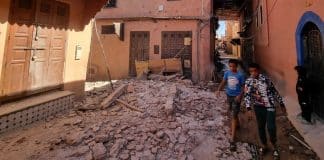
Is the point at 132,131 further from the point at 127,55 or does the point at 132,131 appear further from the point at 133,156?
the point at 127,55

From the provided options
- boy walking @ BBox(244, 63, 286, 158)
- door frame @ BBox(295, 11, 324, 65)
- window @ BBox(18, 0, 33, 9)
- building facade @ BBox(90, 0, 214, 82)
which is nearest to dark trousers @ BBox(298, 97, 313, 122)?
door frame @ BBox(295, 11, 324, 65)

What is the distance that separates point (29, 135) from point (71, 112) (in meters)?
1.61

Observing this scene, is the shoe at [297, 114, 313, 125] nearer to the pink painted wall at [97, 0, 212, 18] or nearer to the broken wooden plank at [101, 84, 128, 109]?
the broken wooden plank at [101, 84, 128, 109]

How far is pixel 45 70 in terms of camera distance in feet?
19.7

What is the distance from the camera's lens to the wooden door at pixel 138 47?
14.0 meters

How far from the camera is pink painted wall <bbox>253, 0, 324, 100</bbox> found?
6318 mm

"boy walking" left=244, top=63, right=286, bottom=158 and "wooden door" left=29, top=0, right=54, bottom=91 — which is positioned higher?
"wooden door" left=29, top=0, right=54, bottom=91

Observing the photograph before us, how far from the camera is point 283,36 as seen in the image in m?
7.90

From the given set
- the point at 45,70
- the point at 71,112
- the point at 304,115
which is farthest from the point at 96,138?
the point at 304,115

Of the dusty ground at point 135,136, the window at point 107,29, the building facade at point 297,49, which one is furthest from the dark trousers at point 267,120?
the window at point 107,29

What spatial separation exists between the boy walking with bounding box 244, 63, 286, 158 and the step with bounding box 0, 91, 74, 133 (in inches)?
187

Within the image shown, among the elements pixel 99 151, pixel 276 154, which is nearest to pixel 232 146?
pixel 276 154

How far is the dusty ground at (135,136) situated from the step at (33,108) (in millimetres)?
173

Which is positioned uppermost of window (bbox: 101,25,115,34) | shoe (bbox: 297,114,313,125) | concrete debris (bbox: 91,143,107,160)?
window (bbox: 101,25,115,34)
